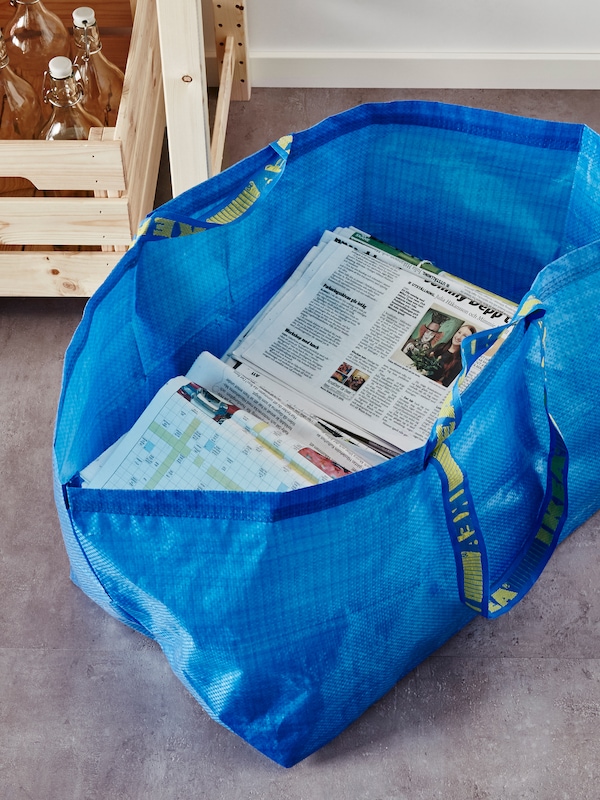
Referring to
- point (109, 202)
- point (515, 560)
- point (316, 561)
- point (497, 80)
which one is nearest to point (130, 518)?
point (316, 561)

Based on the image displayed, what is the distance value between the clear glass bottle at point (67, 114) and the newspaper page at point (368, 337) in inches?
12.6

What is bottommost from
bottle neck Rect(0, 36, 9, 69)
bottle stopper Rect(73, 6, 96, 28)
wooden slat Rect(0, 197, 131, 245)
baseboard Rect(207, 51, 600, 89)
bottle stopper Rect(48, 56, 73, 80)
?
wooden slat Rect(0, 197, 131, 245)

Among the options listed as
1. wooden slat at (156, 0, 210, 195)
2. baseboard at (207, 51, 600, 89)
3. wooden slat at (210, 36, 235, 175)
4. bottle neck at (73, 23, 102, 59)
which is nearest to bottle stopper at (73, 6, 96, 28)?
bottle neck at (73, 23, 102, 59)

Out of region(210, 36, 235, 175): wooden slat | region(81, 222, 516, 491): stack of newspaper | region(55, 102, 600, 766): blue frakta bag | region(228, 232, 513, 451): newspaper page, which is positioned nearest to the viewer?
region(55, 102, 600, 766): blue frakta bag

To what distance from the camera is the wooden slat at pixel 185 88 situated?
106cm

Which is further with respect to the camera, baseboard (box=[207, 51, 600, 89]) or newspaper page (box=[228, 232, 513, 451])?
baseboard (box=[207, 51, 600, 89])

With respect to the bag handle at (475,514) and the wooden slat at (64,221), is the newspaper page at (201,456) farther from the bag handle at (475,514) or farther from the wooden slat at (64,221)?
the wooden slat at (64,221)

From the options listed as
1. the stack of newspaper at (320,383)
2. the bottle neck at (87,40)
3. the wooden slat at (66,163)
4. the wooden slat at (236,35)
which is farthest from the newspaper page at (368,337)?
the wooden slat at (236,35)

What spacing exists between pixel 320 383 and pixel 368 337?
8 cm

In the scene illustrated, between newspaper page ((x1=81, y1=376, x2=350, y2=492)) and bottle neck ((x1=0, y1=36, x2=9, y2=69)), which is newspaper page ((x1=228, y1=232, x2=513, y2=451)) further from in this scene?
bottle neck ((x1=0, y1=36, x2=9, y2=69))

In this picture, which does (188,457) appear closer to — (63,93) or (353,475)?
(353,475)

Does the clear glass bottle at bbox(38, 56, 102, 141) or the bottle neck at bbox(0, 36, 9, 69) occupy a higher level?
the bottle neck at bbox(0, 36, 9, 69)

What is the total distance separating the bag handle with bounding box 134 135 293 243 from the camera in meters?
0.95

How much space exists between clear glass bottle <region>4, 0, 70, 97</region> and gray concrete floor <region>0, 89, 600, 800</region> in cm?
57
